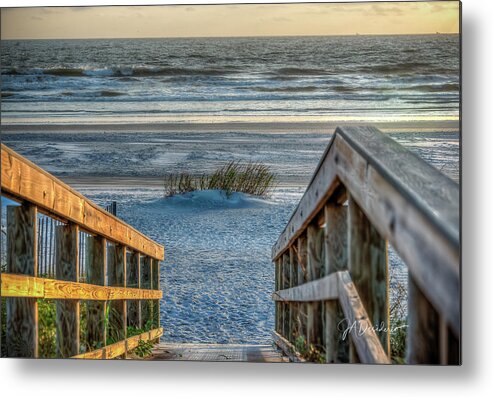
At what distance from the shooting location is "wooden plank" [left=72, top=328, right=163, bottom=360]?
3.13m

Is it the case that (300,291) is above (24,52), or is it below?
below

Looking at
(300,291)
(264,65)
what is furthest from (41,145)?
(300,291)

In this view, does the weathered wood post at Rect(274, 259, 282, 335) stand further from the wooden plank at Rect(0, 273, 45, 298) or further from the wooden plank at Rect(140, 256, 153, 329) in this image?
the wooden plank at Rect(0, 273, 45, 298)

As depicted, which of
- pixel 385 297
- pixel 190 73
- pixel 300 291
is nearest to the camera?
pixel 385 297

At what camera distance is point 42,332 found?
10.0 ft

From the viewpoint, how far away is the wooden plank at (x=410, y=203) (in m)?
1.69

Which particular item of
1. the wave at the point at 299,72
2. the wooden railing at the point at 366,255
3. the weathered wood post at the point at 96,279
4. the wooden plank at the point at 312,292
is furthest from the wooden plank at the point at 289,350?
the wave at the point at 299,72

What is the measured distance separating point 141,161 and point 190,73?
42cm

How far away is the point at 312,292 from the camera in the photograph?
9.21 feet

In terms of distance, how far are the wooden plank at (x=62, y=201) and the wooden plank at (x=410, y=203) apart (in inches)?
38.9

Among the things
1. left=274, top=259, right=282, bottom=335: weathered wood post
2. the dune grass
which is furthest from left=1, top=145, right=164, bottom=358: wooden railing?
left=274, top=259, right=282, bottom=335: weathered wood post

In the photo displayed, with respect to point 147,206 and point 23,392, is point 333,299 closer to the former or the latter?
point 147,206

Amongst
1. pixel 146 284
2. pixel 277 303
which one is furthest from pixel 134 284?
pixel 277 303

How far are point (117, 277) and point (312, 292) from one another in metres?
0.99
